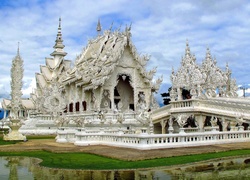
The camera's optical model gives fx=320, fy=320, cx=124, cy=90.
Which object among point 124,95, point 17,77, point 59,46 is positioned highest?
point 59,46

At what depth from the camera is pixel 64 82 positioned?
1403 inches

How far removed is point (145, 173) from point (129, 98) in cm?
2620

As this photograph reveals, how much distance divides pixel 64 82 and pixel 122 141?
920 inches

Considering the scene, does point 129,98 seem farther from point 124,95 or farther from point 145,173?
point 145,173

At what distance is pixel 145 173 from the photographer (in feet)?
24.7

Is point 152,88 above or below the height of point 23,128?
above

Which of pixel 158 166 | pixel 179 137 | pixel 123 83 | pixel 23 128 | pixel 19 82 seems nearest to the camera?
pixel 158 166

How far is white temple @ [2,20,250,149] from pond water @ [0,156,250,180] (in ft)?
31.8

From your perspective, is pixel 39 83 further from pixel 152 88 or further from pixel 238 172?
pixel 238 172

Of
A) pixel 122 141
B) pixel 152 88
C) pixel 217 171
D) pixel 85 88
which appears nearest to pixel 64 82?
pixel 85 88

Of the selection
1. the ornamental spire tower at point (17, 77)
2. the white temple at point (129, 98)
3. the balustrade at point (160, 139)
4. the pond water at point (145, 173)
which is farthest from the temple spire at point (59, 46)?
the pond water at point (145, 173)

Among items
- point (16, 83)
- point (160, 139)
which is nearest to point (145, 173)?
point (160, 139)

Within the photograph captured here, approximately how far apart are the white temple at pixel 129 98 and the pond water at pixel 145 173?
31.8ft

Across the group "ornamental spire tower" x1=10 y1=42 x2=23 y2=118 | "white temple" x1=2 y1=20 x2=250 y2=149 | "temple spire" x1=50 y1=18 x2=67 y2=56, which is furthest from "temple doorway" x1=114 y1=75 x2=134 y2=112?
"temple spire" x1=50 y1=18 x2=67 y2=56
